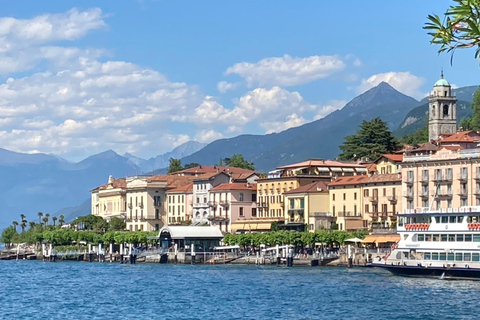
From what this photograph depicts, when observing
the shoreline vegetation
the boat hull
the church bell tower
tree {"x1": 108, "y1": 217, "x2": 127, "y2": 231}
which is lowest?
the boat hull

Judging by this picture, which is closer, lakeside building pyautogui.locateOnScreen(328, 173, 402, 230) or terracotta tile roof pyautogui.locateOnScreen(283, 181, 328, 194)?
lakeside building pyautogui.locateOnScreen(328, 173, 402, 230)

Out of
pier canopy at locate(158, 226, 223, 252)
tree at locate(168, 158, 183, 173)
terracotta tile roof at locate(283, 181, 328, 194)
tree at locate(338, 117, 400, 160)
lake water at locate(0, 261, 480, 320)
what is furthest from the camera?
tree at locate(168, 158, 183, 173)

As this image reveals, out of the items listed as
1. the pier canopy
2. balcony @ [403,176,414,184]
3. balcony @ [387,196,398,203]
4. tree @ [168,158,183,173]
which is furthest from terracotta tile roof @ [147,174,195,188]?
balcony @ [403,176,414,184]

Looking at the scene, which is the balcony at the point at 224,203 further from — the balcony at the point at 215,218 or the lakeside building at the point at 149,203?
the lakeside building at the point at 149,203

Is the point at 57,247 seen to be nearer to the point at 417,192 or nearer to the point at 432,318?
the point at 417,192

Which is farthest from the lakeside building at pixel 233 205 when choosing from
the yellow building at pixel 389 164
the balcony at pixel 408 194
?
the balcony at pixel 408 194

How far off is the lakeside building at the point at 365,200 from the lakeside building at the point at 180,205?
32684 millimetres

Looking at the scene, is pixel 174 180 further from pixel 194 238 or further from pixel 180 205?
pixel 194 238

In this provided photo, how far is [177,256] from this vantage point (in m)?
122

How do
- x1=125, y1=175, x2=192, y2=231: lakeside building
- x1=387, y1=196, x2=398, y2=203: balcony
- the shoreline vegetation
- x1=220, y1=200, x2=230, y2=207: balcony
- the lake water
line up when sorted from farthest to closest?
x1=125, y1=175, x2=192, y2=231: lakeside building
x1=220, y1=200, x2=230, y2=207: balcony
the shoreline vegetation
x1=387, y1=196, x2=398, y2=203: balcony
the lake water

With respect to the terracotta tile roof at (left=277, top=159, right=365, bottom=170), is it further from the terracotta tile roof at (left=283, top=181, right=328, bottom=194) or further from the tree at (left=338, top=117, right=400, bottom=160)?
the terracotta tile roof at (left=283, top=181, right=328, bottom=194)

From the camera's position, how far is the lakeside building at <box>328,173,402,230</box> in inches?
4368

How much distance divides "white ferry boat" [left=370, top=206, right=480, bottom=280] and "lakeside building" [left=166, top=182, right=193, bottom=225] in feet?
234

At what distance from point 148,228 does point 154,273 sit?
190ft
